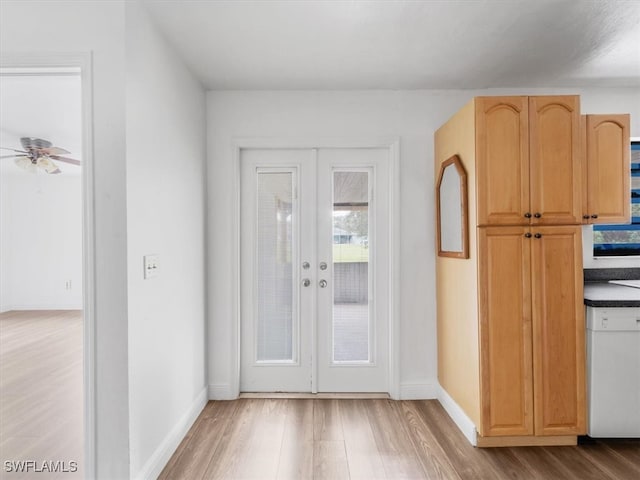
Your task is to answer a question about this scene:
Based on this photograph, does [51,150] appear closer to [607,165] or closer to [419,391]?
[419,391]

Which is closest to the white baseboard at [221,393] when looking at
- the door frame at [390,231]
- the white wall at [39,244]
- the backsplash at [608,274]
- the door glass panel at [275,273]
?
the door frame at [390,231]

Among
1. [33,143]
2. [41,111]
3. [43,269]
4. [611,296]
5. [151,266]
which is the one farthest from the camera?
[43,269]

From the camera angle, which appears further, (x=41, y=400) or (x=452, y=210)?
(x=41, y=400)

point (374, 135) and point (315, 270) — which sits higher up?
point (374, 135)

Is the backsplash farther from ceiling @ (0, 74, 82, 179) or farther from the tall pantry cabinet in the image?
ceiling @ (0, 74, 82, 179)

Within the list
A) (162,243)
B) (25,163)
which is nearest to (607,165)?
(162,243)

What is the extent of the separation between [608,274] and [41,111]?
18.1 feet

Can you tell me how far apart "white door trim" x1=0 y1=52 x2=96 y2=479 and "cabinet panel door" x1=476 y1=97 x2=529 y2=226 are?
2.12 meters

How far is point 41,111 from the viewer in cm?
402

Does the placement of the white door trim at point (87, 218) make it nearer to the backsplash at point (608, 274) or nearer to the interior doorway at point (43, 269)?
the interior doorway at point (43, 269)

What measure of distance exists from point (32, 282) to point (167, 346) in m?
6.49

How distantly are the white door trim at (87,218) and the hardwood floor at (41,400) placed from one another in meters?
0.56

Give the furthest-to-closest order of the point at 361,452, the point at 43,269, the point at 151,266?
the point at 43,269, the point at 361,452, the point at 151,266

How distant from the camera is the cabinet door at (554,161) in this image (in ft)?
7.82
